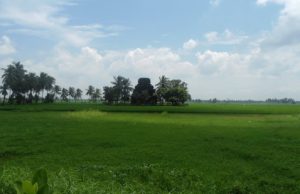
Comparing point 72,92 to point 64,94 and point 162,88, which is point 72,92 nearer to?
point 64,94

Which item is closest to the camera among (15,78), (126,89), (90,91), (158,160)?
(158,160)

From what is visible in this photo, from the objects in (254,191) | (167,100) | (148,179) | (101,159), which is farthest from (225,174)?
(167,100)

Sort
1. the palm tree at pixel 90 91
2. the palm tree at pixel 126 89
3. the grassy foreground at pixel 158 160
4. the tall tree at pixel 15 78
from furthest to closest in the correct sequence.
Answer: the palm tree at pixel 90 91 < the palm tree at pixel 126 89 < the tall tree at pixel 15 78 < the grassy foreground at pixel 158 160

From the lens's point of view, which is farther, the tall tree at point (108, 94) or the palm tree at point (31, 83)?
the tall tree at point (108, 94)

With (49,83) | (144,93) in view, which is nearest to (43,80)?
(49,83)

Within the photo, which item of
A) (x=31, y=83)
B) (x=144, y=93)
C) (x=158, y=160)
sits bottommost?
(x=158, y=160)

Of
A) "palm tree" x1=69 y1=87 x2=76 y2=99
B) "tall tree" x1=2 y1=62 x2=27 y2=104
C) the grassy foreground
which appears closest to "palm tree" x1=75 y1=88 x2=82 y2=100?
"palm tree" x1=69 y1=87 x2=76 y2=99

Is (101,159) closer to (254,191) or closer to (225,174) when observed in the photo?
(225,174)

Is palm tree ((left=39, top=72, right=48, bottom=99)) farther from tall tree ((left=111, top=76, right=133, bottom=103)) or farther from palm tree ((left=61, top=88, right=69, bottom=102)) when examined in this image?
palm tree ((left=61, top=88, right=69, bottom=102))

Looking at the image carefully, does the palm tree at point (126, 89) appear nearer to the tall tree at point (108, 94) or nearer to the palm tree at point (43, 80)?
the tall tree at point (108, 94)

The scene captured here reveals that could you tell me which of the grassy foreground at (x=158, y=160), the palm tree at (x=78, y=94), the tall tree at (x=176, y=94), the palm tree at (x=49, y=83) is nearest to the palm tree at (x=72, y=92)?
the palm tree at (x=78, y=94)

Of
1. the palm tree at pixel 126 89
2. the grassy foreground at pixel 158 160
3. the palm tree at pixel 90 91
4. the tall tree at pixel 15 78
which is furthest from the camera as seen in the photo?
the palm tree at pixel 90 91

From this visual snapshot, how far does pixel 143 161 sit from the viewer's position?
532 inches

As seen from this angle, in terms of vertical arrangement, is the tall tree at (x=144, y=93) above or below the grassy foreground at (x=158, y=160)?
above
